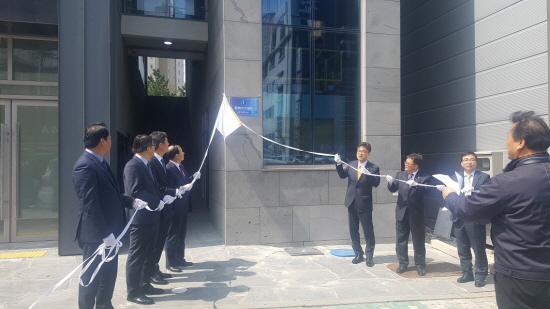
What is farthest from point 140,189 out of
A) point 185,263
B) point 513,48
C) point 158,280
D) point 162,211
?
point 513,48

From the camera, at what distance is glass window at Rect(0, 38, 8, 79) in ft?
28.8

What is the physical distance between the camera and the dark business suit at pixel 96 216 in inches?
165

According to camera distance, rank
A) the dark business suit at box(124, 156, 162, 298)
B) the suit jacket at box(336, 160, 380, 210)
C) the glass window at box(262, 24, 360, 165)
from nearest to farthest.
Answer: the dark business suit at box(124, 156, 162, 298) < the suit jacket at box(336, 160, 380, 210) < the glass window at box(262, 24, 360, 165)

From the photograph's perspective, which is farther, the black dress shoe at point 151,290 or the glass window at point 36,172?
the glass window at point 36,172

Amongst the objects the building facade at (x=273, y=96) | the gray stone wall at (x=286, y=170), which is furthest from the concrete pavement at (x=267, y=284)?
the building facade at (x=273, y=96)

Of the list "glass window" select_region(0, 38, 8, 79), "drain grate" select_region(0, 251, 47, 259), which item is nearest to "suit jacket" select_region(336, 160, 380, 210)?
"drain grate" select_region(0, 251, 47, 259)

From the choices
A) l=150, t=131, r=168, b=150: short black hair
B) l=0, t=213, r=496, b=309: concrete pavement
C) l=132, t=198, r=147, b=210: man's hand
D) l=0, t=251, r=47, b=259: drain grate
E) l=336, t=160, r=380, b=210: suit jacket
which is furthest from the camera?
l=0, t=251, r=47, b=259: drain grate

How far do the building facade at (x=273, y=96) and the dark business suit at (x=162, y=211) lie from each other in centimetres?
184

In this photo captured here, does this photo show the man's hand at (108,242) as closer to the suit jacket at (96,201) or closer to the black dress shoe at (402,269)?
the suit jacket at (96,201)

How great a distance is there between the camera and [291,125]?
8562 millimetres

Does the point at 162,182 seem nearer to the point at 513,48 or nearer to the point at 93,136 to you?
the point at 93,136

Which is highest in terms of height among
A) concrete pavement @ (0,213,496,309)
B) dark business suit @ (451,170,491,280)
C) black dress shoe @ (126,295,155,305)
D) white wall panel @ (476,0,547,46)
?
white wall panel @ (476,0,547,46)

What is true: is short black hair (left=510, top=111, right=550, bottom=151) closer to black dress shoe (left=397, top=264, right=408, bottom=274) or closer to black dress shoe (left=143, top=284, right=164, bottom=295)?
black dress shoe (left=397, top=264, right=408, bottom=274)

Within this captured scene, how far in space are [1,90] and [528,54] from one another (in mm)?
11013
